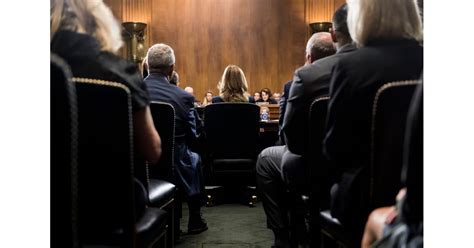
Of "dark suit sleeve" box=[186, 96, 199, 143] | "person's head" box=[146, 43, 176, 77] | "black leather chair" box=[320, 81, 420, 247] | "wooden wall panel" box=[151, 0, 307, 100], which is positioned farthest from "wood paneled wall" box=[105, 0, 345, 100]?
"black leather chair" box=[320, 81, 420, 247]

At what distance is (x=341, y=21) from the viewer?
1.38 metres

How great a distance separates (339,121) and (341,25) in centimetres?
31

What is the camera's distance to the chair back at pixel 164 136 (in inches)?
71.4

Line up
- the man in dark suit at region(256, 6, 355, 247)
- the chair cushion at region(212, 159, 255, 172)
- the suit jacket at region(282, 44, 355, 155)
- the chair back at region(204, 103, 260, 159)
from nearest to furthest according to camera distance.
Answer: the man in dark suit at region(256, 6, 355, 247) < the suit jacket at region(282, 44, 355, 155) < the chair back at region(204, 103, 260, 159) < the chair cushion at region(212, 159, 255, 172)

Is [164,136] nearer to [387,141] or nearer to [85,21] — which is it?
[85,21]

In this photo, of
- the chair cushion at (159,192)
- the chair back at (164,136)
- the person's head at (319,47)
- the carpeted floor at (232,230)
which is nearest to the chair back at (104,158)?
the chair cushion at (159,192)

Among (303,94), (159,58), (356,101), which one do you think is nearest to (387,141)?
(356,101)

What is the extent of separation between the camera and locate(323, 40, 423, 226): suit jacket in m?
1.17

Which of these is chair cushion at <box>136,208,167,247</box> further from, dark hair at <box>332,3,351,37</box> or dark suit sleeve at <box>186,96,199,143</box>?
dark suit sleeve at <box>186,96,199,143</box>

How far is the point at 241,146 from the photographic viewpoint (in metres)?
3.40

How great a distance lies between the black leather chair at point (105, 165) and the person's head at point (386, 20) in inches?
25.9

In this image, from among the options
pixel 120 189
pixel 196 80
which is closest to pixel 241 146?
pixel 120 189
